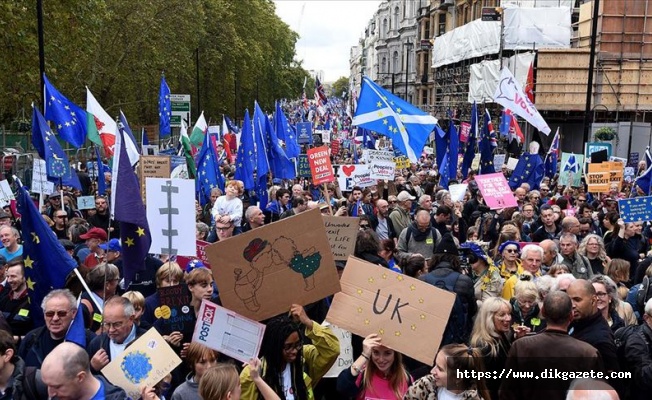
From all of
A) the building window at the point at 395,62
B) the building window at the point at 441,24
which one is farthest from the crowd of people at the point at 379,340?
the building window at the point at 395,62

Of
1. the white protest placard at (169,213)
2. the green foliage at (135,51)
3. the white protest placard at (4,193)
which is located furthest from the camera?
the green foliage at (135,51)

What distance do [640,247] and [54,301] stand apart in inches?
309

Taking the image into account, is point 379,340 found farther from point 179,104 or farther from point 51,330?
point 179,104

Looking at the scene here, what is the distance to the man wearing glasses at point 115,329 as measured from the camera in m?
4.88

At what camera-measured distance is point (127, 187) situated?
5746 millimetres

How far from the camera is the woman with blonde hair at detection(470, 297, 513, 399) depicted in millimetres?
5019

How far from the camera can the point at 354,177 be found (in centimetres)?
1417

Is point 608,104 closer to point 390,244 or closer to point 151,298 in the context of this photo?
point 390,244

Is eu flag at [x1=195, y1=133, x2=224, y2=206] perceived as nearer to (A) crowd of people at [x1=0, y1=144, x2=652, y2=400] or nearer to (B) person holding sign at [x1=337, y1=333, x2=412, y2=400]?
(A) crowd of people at [x1=0, y1=144, x2=652, y2=400]

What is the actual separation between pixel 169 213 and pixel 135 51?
27029mm

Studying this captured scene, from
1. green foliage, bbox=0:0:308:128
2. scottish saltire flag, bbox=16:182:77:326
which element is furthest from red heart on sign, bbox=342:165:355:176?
scottish saltire flag, bbox=16:182:77:326

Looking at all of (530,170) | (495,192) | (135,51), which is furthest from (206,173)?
(135,51)

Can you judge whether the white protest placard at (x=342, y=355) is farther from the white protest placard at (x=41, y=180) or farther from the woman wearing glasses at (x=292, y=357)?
the white protest placard at (x=41, y=180)

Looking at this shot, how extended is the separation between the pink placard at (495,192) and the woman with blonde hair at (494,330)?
606cm
